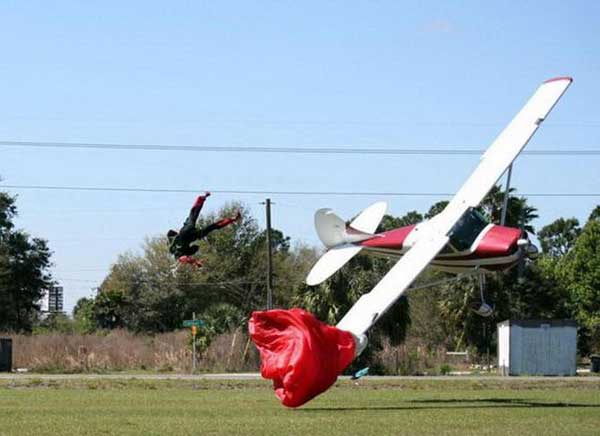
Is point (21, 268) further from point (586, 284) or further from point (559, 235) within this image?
point (559, 235)

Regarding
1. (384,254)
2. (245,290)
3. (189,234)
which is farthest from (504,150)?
(245,290)

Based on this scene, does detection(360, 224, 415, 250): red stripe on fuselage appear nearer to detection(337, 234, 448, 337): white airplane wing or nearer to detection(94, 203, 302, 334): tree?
detection(337, 234, 448, 337): white airplane wing

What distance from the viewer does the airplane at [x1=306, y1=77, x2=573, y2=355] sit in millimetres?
31859

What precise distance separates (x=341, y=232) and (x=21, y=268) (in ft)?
184

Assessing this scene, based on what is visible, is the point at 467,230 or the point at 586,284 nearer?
the point at 467,230

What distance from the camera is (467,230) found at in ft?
111

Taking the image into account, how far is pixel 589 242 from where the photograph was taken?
8531 cm

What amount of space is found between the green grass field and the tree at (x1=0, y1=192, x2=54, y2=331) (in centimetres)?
4460

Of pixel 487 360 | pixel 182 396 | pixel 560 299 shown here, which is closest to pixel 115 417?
pixel 182 396

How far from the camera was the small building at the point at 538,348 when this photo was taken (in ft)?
182

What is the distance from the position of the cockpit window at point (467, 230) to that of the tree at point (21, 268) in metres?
56.2

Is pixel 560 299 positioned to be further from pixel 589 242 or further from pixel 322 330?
pixel 322 330

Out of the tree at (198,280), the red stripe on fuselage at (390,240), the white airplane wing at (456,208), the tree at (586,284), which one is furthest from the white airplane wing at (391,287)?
the tree at (198,280)

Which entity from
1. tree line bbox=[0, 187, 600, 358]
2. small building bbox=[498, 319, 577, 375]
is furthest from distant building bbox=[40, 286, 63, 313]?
small building bbox=[498, 319, 577, 375]
